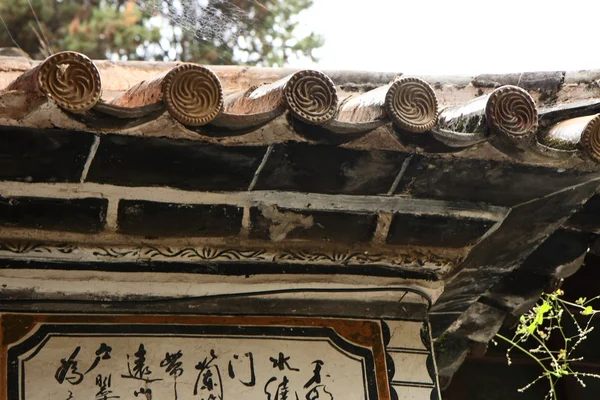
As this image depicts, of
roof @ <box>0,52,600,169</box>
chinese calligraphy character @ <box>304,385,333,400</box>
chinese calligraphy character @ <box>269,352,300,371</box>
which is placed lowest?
chinese calligraphy character @ <box>304,385,333,400</box>

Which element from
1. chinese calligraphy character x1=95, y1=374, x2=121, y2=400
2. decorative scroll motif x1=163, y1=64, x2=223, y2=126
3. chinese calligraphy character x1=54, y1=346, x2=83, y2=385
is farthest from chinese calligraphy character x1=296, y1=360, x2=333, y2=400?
decorative scroll motif x1=163, y1=64, x2=223, y2=126

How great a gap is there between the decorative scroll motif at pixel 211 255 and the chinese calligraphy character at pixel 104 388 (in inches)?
16.3

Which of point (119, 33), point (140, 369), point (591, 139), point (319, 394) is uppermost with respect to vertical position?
→ point (119, 33)

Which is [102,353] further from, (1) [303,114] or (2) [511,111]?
(2) [511,111]

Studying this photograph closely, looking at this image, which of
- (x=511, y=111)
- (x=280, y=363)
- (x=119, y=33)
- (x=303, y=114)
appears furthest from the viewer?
(x=119, y=33)

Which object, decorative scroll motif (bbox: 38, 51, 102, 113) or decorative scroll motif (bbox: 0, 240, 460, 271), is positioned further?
decorative scroll motif (bbox: 0, 240, 460, 271)

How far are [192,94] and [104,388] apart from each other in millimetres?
1153

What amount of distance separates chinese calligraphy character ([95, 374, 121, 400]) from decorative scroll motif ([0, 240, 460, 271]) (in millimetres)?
414

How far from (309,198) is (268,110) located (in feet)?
1.77

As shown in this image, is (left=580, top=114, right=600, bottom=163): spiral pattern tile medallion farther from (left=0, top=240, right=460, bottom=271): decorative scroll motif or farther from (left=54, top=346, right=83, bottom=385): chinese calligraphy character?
(left=54, top=346, right=83, bottom=385): chinese calligraphy character

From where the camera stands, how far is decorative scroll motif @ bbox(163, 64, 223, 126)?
257 centimetres

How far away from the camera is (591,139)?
288cm

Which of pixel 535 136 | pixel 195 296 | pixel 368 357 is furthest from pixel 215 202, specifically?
pixel 535 136

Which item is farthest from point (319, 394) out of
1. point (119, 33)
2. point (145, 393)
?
point (119, 33)
